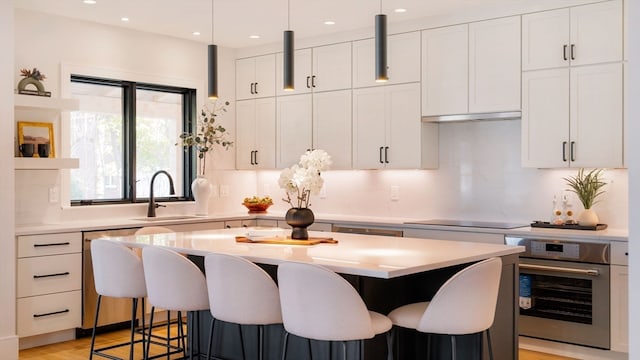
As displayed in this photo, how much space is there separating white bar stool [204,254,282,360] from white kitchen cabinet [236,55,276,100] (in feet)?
12.4

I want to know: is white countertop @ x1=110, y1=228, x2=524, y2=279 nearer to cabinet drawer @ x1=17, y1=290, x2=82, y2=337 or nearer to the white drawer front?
the white drawer front

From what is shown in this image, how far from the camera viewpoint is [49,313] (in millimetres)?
4879

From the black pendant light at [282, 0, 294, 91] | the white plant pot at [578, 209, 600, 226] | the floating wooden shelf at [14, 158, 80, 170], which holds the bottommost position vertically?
the white plant pot at [578, 209, 600, 226]

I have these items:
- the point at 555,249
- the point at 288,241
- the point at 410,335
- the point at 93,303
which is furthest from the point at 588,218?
the point at 93,303

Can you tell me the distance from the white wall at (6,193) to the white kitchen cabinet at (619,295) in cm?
408

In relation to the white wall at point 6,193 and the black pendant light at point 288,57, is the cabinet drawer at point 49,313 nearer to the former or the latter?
the white wall at point 6,193

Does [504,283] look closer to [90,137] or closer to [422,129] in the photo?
[422,129]

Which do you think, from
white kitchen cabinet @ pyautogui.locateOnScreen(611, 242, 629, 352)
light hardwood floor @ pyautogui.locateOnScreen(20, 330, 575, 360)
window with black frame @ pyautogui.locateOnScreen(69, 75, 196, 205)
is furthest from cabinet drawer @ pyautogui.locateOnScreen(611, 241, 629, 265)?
window with black frame @ pyautogui.locateOnScreen(69, 75, 196, 205)

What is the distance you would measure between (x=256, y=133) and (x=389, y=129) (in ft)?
5.43

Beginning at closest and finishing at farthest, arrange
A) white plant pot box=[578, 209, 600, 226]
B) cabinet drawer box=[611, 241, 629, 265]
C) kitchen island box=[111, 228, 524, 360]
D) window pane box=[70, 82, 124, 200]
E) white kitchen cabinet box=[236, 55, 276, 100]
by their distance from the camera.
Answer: kitchen island box=[111, 228, 524, 360]
cabinet drawer box=[611, 241, 629, 265]
white plant pot box=[578, 209, 600, 226]
window pane box=[70, 82, 124, 200]
white kitchen cabinet box=[236, 55, 276, 100]

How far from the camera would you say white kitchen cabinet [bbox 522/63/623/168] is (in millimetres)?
4559

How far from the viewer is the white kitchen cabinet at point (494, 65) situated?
5.02m

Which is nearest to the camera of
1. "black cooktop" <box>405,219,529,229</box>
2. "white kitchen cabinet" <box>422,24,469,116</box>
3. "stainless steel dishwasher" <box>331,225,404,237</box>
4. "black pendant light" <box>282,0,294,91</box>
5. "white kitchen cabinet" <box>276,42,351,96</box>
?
"black pendant light" <box>282,0,294,91</box>

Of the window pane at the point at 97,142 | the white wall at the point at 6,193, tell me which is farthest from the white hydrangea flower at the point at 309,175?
the window pane at the point at 97,142
